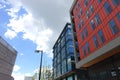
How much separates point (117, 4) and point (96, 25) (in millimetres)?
5731

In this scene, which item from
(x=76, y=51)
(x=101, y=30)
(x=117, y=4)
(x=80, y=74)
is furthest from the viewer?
(x=80, y=74)

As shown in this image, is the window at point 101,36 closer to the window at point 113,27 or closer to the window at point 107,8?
the window at point 113,27

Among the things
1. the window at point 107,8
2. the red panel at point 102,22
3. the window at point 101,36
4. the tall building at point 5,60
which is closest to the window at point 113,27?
the red panel at point 102,22

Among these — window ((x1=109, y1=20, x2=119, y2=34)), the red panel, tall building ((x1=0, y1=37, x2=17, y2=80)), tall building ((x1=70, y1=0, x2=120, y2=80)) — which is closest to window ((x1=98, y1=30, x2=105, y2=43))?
tall building ((x1=70, y1=0, x2=120, y2=80))

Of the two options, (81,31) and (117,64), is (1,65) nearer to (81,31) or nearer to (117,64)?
(81,31)

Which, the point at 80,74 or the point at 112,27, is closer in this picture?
the point at 112,27

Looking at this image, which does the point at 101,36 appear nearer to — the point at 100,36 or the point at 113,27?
the point at 100,36

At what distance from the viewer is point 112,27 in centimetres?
1892

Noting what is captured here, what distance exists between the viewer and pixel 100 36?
2166 cm

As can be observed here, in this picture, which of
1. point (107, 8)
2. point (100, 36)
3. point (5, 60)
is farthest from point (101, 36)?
point (5, 60)

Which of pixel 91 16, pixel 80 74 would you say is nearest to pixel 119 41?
pixel 91 16

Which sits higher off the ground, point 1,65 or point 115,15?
point 1,65

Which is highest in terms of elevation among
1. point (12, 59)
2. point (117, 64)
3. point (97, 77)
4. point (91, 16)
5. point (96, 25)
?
point (12, 59)

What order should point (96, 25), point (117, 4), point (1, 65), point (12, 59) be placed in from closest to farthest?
point (117, 4)
point (96, 25)
point (1, 65)
point (12, 59)
